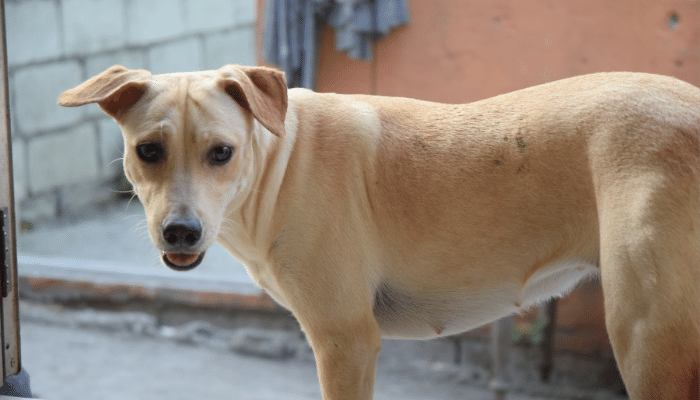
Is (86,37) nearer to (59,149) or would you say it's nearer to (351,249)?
(59,149)

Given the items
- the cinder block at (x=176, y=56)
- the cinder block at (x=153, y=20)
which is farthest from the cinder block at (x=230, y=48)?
→ the cinder block at (x=153, y=20)

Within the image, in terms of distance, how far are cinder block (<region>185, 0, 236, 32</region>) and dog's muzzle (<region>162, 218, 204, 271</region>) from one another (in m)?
5.01

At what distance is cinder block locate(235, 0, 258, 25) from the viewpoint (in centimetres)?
625

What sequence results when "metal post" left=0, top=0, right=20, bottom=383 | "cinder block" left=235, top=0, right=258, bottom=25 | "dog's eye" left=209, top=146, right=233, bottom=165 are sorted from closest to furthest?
"dog's eye" left=209, top=146, right=233, bottom=165 < "metal post" left=0, top=0, right=20, bottom=383 < "cinder block" left=235, top=0, right=258, bottom=25

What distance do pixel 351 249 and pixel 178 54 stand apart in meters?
4.88

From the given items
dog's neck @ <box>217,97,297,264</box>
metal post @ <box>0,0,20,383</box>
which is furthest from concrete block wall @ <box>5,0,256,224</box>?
dog's neck @ <box>217,97,297,264</box>

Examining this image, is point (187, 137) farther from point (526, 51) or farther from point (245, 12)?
point (245, 12)

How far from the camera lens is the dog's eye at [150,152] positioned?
1330 millimetres

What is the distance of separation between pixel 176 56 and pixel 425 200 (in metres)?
4.86

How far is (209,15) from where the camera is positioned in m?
6.04

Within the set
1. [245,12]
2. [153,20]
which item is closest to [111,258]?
[153,20]

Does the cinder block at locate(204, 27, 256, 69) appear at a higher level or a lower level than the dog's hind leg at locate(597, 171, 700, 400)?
lower

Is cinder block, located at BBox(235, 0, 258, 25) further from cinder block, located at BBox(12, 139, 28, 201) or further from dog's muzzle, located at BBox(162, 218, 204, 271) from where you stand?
dog's muzzle, located at BBox(162, 218, 204, 271)

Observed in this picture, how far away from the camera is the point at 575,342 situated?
3.55m
